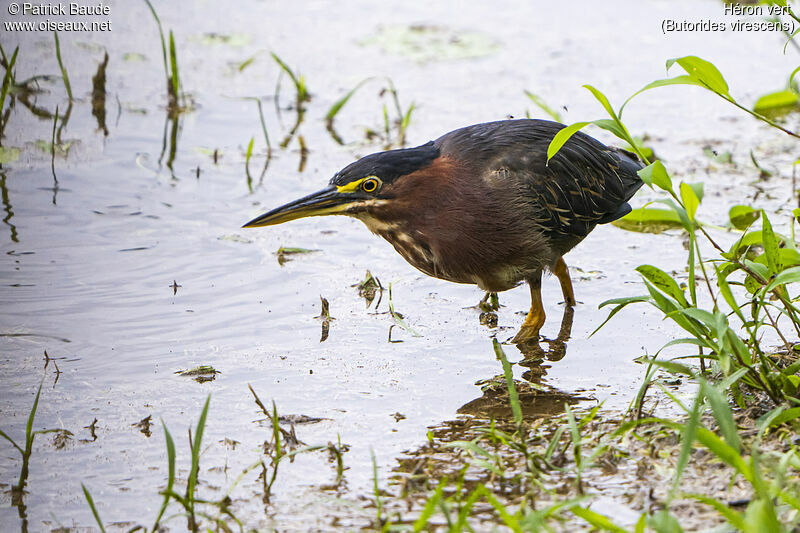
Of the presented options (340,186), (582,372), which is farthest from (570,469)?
(340,186)

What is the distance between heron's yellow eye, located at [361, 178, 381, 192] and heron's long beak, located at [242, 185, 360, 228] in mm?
62

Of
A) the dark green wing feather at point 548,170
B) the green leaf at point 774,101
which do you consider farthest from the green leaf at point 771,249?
the green leaf at point 774,101

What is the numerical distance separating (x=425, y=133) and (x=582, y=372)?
3301mm

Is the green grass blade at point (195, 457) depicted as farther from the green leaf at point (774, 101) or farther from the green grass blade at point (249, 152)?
the green leaf at point (774, 101)

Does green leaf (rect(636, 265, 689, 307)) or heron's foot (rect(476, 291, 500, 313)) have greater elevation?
green leaf (rect(636, 265, 689, 307))

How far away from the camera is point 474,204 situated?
4.61 meters

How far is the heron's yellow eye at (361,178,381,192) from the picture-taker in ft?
14.7

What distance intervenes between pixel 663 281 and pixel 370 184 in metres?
1.44

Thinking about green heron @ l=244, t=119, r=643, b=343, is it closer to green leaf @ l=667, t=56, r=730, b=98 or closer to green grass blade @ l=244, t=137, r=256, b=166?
green leaf @ l=667, t=56, r=730, b=98

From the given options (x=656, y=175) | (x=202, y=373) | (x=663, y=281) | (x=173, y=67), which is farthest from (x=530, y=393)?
(x=173, y=67)

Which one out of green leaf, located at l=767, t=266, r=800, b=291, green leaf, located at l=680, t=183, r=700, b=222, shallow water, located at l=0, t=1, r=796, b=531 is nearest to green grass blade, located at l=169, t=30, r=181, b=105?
shallow water, located at l=0, t=1, r=796, b=531

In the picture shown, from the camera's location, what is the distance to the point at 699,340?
11.6 ft

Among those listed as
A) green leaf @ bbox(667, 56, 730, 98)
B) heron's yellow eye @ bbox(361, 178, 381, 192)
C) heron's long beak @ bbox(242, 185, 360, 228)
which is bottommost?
heron's long beak @ bbox(242, 185, 360, 228)

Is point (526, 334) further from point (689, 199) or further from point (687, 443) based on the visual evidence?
point (687, 443)
